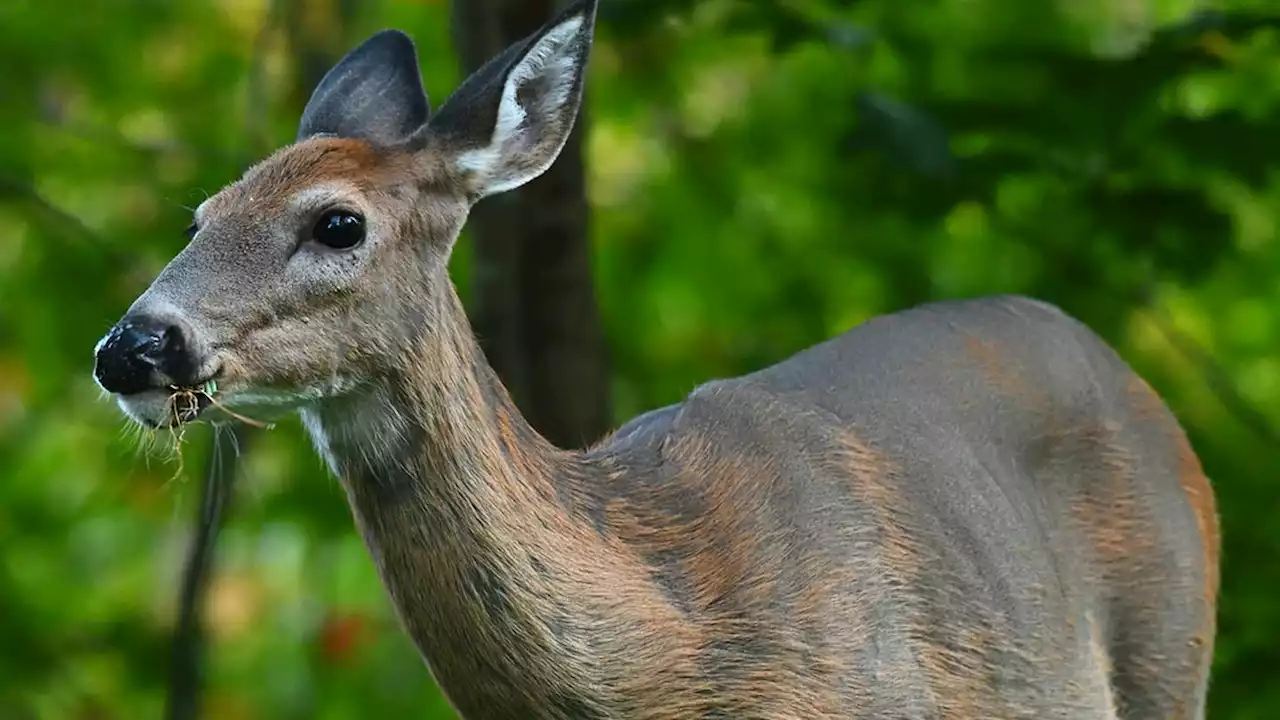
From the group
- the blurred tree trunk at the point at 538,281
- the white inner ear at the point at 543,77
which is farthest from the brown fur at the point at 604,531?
the blurred tree trunk at the point at 538,281

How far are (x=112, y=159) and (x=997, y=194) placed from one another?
290cm

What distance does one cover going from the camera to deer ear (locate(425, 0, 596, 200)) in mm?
3848

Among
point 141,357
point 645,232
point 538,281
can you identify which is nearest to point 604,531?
point 141,357

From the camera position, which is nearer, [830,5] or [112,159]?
[830,5]

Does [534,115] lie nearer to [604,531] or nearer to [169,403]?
[604,531]

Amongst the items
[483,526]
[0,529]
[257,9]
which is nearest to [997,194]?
[483,526]

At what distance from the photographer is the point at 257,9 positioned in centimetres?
761

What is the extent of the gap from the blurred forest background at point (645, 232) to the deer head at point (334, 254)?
159cm

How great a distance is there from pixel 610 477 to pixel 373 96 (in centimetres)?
105

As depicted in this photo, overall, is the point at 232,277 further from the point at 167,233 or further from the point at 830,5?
the point at 167,233

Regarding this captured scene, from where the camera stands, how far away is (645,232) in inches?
270

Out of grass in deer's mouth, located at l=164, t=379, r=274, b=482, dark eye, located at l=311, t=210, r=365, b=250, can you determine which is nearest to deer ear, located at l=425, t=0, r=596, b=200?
dark eye, located at l=311, t=210, r=365, b=250

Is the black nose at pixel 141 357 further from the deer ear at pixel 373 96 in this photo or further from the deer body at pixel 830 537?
the deer ear at pixel 373 96

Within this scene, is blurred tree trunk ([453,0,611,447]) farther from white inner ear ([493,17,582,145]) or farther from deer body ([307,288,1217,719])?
white inner ear ([493,17,582,145])
